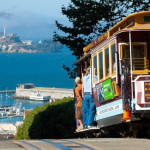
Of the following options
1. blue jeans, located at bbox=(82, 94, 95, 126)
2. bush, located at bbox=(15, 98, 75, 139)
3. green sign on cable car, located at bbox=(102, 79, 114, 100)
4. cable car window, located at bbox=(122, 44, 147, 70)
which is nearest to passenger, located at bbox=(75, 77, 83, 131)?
blue jeans, located at bbox=(82, 94, 95, 126)

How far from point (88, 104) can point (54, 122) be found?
18926 mm

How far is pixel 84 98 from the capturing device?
20.8 metres

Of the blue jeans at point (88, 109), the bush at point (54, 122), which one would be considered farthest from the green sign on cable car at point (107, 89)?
the bush at point (54, 122)

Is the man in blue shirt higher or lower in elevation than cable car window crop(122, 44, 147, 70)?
lower

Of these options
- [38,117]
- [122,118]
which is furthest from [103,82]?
[38,117]

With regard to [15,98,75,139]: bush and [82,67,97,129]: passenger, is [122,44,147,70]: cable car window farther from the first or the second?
[15,98,75,139]: bush

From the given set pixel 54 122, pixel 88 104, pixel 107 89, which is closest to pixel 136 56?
pixel 107 89

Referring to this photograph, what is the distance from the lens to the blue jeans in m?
20.3

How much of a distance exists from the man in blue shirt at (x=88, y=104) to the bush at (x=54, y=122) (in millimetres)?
15399

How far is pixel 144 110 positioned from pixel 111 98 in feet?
6.76

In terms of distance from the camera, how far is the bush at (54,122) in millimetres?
37156

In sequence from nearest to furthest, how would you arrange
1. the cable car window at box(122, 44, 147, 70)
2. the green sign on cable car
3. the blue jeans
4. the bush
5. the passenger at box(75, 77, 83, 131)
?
the cable car window at box(122, 44, 147, 70) < the green sign on cable car < the blue jeans < the passenger at box(75, 77, 83, 131) < the bush

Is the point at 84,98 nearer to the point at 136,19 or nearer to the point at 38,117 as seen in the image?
the point at 136,19

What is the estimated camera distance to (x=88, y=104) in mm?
20594
